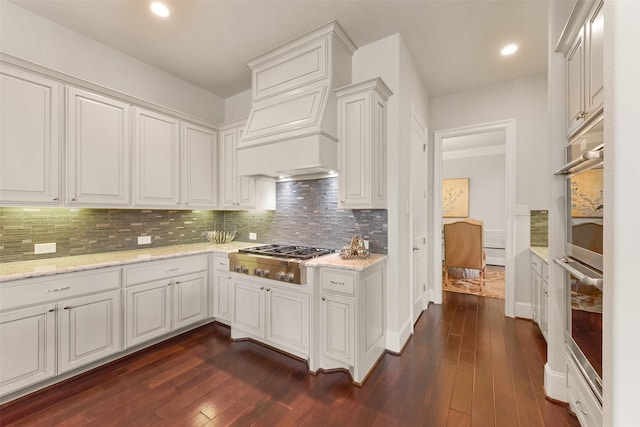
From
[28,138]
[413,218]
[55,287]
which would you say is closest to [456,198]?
[413,218]

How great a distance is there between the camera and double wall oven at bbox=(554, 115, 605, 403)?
125 centimetres

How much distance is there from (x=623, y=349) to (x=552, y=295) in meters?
1.23

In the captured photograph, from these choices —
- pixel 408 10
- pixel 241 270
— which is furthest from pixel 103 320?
pixel 408 10

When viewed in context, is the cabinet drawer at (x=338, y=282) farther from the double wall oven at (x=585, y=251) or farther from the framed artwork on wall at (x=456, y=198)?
the framed artwork on wall at (x=456, y=198)

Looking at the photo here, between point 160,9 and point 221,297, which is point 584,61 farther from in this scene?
point 221,297

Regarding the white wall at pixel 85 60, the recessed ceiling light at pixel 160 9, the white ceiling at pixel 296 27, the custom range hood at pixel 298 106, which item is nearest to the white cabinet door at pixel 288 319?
the custom range hood at pixel 298 106

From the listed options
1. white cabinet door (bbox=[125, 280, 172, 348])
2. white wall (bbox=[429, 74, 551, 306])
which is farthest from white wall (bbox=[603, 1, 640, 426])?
white cabinet door (bbox=[125, 280, 172, 348])

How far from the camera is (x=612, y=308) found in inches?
32.5

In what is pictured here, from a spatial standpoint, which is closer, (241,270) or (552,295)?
(552,295)

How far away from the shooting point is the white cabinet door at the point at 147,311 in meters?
2.38

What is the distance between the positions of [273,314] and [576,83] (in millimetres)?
2817

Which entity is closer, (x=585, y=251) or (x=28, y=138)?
(x=585, y=251)

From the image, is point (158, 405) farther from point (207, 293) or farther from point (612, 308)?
point (612, 308)

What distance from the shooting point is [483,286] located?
4434mm
